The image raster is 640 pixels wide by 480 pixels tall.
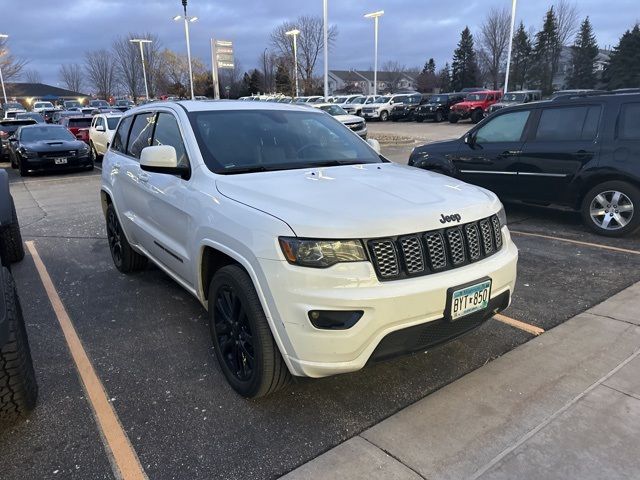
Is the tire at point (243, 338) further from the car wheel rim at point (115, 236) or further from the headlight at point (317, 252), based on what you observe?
the car wheel rim at point (115, 236)

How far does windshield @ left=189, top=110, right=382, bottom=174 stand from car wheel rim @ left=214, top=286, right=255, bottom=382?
894 millimetres

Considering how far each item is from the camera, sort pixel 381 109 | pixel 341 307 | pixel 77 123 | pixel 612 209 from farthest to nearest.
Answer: pixel 381 109
pixel 77 123
pixel 612 209
pixel 341 307

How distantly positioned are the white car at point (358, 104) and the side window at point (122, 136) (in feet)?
94.3

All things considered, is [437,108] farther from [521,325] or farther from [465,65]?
[465,65]

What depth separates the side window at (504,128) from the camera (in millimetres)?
7113

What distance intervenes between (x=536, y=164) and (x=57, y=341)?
6010 mm

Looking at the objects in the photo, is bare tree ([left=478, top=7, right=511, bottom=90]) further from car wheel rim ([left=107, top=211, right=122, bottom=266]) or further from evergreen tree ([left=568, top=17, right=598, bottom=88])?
car wheel rim ([left=107, top=211, right=122, bottom=266])

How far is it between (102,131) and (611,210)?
15.0m

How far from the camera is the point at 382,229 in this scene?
8.46 feet

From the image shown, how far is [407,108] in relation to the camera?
115 feet

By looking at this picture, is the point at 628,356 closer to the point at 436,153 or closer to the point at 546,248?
the point at 546,248

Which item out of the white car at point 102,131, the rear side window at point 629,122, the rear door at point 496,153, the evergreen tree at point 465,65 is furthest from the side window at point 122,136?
the evergreen tree at point 465,65

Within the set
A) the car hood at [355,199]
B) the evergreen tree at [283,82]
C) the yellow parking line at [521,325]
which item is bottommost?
the yellow parking line at [521,325]

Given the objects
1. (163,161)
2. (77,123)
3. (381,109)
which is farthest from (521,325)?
(381,109)
